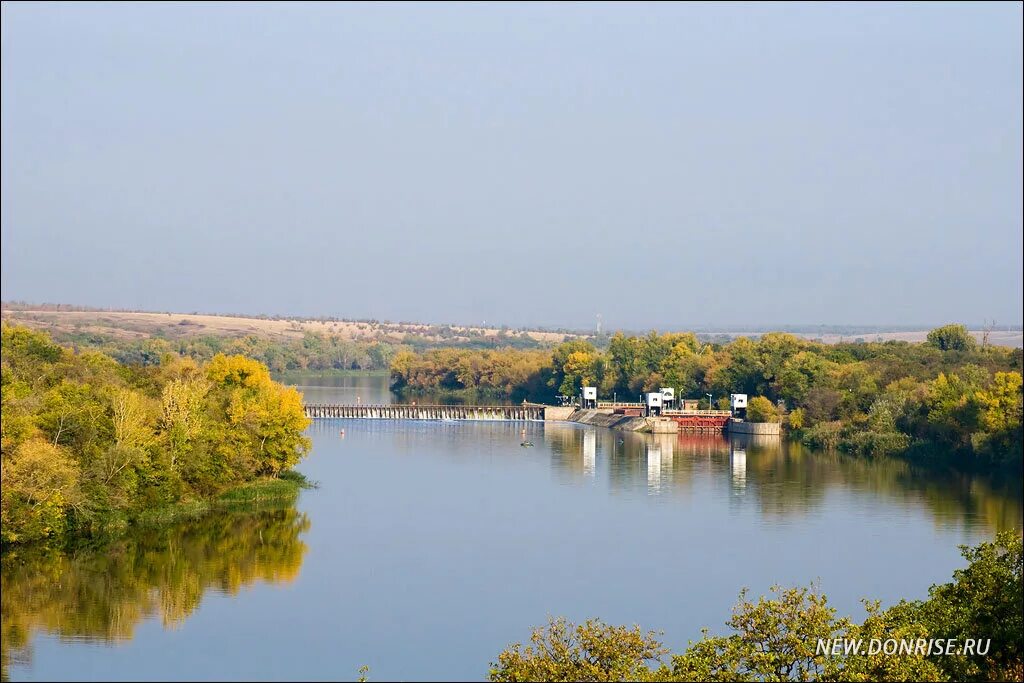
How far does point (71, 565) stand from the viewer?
24562 mm

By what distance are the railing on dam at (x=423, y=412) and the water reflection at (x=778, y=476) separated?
43.5ft

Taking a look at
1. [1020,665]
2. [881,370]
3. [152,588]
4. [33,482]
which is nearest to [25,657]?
[152,588]

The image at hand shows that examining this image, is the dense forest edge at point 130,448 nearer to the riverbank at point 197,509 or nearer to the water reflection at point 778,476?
the riverbank at point 197,509

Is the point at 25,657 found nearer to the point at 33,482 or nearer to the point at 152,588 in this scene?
the point at 152,588

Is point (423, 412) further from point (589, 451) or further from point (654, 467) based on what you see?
point (654, 467)

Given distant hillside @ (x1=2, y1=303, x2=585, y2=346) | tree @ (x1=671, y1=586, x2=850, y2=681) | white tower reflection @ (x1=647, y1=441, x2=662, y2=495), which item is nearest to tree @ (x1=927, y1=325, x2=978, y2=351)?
white tower reflection @ (x1=647, y1=441, x2=662, y2=495)

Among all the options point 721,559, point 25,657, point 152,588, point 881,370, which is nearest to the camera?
point 25,657

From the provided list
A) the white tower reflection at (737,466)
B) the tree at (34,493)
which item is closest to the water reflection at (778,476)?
the white tower reflection at (737,466)

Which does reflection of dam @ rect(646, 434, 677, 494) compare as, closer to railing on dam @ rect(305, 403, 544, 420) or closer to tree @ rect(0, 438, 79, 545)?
railing on dam @ rect(305, 403, 544, 420)

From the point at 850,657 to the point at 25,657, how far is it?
12.2m

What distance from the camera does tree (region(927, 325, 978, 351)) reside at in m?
64.0

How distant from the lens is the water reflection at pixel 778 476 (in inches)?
1359

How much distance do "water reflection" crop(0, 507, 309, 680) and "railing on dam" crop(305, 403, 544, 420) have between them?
35.2 metres

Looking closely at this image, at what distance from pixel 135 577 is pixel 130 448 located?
4.77 m
